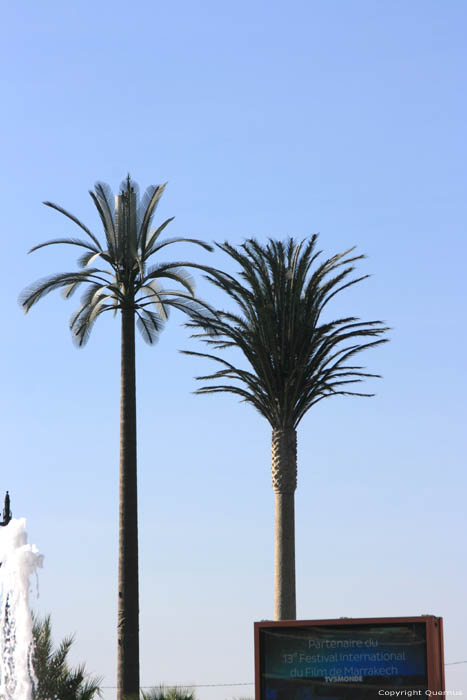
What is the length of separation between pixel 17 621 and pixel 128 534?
18.2 ft

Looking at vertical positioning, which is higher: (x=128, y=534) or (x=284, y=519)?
(x=284, y=519)

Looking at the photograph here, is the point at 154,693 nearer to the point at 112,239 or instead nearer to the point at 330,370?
the point at 330,370

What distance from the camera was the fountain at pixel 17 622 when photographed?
1054 inches

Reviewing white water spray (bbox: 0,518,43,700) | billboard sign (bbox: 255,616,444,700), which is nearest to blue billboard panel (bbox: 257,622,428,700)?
billboard sign (bbox: 255,616,444,700)

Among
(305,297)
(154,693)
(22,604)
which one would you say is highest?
(305,297)

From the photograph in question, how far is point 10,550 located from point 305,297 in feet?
34.1

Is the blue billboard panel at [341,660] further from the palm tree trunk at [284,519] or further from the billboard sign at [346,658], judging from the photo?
the palm tree trunk at [284,519]

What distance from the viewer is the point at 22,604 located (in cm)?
2727

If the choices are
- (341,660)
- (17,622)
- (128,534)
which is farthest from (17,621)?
(341,660)

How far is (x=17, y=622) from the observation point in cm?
2741

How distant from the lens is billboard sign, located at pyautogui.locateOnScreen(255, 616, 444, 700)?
834 inches

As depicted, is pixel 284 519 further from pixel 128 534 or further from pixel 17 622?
pixel 17 622

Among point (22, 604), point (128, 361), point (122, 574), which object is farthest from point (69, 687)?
point (128, 361)

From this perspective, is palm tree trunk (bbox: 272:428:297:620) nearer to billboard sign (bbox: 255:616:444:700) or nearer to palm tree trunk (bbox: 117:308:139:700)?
palm tree trunk (bbox: 117:308:139:700)
